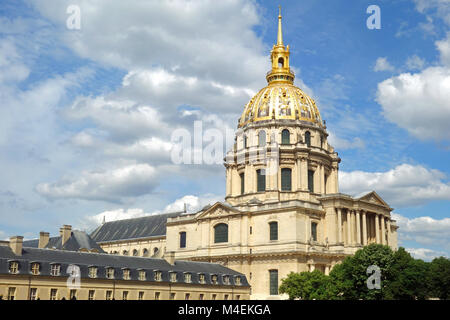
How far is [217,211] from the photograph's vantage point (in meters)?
79.3

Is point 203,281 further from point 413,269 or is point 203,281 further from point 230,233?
point 413,269

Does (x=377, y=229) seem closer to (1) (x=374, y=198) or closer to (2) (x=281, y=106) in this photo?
(1) (x=374, y=198)

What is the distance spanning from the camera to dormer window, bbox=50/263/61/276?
2121 inches

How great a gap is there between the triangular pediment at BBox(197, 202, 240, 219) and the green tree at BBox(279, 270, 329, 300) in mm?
18492

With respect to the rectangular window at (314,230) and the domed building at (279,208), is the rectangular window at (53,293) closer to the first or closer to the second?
the domed building at (279,208)

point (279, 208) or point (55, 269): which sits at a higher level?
point (279, 208)

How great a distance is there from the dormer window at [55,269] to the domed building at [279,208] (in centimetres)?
1622

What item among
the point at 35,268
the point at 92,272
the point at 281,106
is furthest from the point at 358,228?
the point at 35,268

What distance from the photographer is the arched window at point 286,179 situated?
8075 cm

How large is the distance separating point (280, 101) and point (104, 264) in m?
39.3

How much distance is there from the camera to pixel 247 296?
71.1m

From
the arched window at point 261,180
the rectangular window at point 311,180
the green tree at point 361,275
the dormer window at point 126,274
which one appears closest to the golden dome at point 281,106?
the rectangular window at point 311,180
